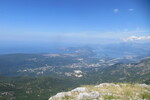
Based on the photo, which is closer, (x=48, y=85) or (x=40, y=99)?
(x=40, y=99)

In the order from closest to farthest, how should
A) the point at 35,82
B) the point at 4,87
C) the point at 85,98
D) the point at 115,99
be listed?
1. the point at 115,99
2. the point at 85,98
3. the point at 4,87
4. the point at 35,82

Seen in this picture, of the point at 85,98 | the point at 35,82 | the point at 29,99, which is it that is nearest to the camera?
the point at 85,98

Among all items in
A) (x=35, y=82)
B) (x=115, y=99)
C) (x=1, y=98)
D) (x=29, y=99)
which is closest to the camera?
(x=115, y=99)

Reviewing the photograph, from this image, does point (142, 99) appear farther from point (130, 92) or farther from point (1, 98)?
point (1, 98)

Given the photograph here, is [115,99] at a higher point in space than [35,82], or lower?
higher

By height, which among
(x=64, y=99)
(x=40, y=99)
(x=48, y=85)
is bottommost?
(x=48, y=85)

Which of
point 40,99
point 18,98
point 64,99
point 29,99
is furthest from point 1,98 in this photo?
point 64,99

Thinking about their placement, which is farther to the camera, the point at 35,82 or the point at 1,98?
the point at 35,82

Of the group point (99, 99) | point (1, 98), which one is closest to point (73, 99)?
point (99, 99)

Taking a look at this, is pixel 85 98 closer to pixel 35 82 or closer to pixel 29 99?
pixel 29 99
